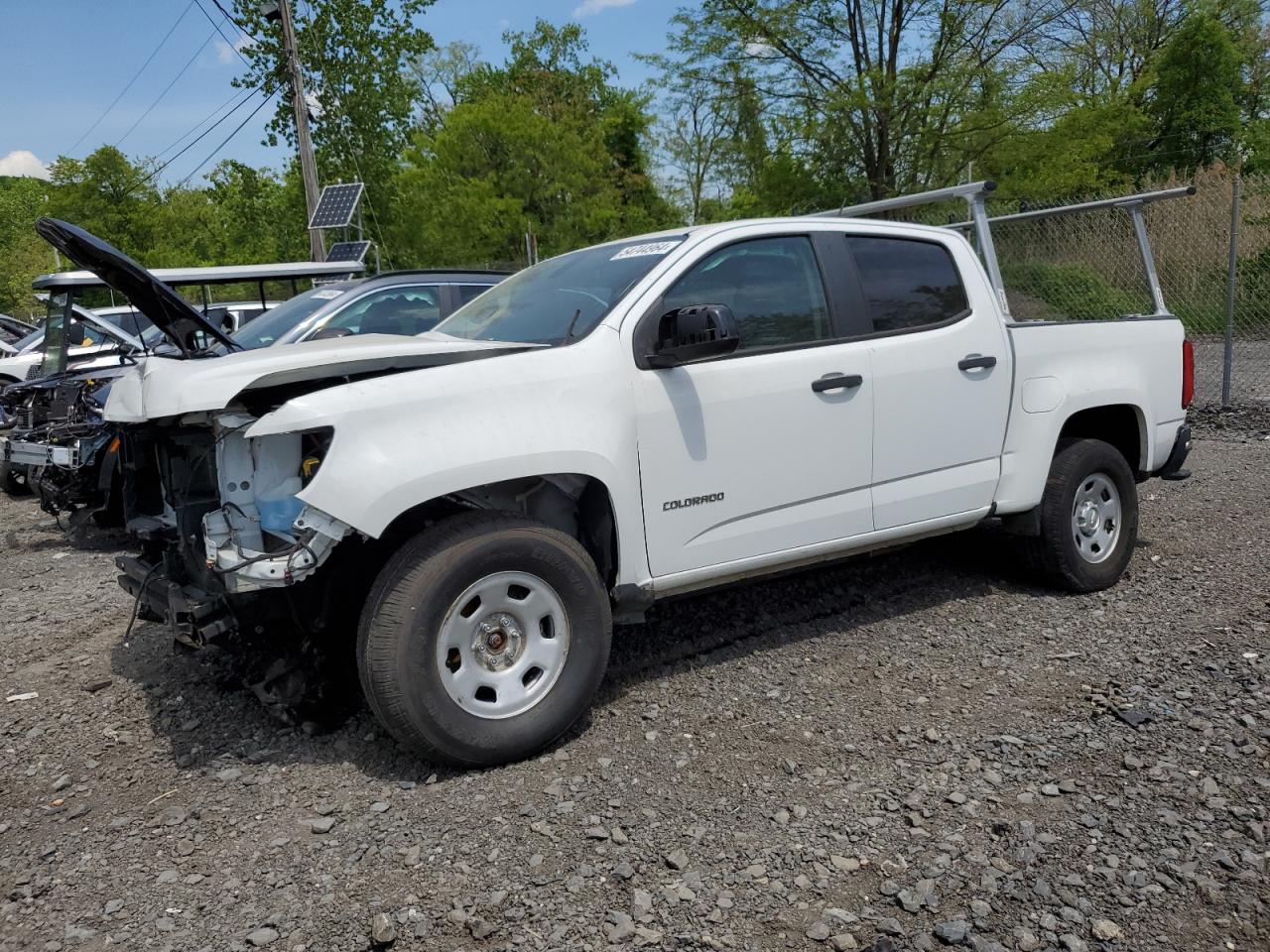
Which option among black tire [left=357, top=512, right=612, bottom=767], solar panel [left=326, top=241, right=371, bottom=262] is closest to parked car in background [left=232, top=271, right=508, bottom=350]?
solar panel [left=326, top=241, right=371, bottom=262]

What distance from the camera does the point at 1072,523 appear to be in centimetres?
515

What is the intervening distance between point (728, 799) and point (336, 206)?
13.5 meters

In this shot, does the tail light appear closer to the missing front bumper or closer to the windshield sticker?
the windshield sticker

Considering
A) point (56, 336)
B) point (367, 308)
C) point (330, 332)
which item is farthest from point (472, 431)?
point (56, 336)

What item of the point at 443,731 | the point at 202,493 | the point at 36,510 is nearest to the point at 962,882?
the point at 443,731

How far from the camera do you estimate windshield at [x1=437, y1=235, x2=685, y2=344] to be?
4.06 meters

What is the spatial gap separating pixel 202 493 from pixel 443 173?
22118mm

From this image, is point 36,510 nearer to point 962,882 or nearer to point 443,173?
point 962,882

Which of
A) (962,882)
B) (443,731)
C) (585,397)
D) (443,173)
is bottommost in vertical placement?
(962,882)

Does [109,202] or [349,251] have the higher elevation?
[109,202]

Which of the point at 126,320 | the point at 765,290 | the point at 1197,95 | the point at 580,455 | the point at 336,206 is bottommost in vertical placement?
the point at 580,455

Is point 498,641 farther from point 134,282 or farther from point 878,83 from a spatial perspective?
point 878,83

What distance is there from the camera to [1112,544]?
17.6ft

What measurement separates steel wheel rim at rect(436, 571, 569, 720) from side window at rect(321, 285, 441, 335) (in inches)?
181
